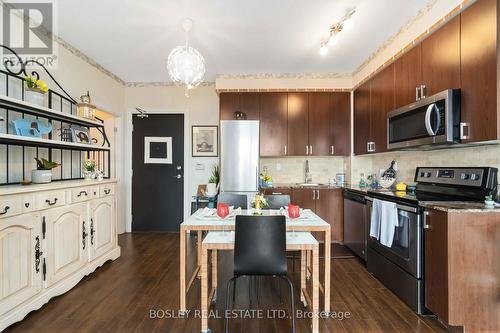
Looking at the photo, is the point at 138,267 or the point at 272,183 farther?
the point at 272,183

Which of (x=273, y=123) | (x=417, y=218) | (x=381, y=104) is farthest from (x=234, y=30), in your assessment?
(x=417, y=218)

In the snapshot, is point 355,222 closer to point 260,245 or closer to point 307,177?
point 307,177

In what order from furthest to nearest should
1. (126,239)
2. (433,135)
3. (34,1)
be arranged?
(126,239) < (34,1) < (433,135)

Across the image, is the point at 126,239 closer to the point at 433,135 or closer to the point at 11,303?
the point at 11,303

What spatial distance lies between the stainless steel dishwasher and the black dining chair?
172cm

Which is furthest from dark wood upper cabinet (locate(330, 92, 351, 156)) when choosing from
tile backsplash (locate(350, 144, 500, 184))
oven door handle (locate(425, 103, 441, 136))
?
oven door handle (locate(425, 103, 441, 136))

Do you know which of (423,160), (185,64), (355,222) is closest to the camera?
(185,64)

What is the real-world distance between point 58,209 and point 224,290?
1731 millimetres

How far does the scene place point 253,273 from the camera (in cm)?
183

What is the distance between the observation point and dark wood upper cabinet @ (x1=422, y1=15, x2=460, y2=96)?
2045mm

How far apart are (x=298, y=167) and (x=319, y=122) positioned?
84 centimetres

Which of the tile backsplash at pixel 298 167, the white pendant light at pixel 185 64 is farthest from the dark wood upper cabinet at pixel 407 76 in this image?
the white pendant light at pixel 185 64

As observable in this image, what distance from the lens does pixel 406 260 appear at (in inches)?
87.1

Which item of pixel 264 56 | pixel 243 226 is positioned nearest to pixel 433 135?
pixel 243 226
